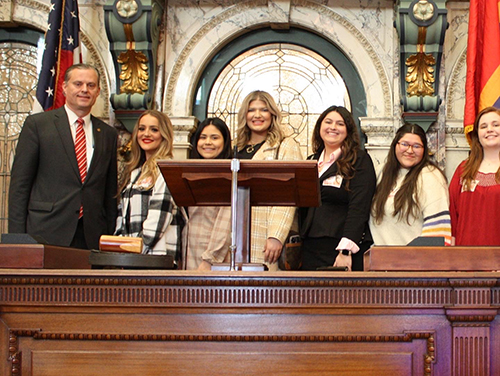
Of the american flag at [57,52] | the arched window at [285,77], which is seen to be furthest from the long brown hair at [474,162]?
the american flag at [57,52]

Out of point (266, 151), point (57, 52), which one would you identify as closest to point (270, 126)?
point (266, 151)

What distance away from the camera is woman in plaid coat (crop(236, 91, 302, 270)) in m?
3.47

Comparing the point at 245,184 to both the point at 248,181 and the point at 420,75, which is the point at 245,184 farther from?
the point at 420,75

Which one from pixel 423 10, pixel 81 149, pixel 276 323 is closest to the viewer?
pixel 276 323

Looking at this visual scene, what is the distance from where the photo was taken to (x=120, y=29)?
484 centimetres

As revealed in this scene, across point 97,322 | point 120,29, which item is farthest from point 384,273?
point 120,29

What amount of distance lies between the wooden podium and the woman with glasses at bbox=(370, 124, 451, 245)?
811 mm

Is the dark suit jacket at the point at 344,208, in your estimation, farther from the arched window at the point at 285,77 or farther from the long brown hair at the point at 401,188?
the arched window at the point at 285,77

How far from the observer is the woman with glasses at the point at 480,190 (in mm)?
3619

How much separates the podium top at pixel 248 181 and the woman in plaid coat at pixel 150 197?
2.15 ft

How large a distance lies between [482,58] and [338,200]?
5.90 feet

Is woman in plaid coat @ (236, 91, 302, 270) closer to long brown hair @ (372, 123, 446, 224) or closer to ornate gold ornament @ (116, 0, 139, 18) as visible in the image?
long brown hair @ (372, 123, 446, 224)

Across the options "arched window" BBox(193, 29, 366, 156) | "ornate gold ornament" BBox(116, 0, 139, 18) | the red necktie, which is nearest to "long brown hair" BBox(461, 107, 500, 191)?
"arched window" BBox(193, 29, 366, 156)

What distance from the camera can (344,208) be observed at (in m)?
3.69
